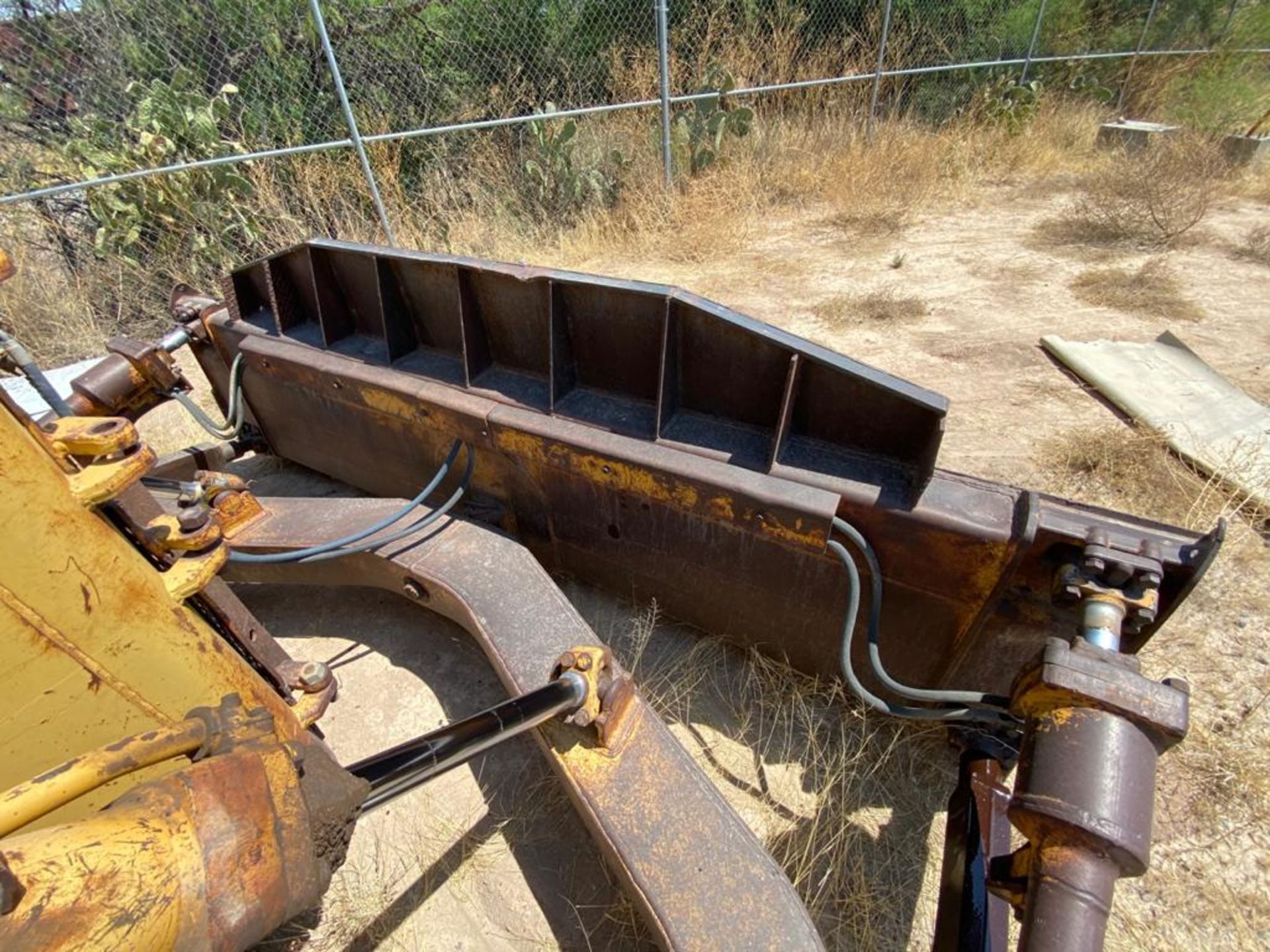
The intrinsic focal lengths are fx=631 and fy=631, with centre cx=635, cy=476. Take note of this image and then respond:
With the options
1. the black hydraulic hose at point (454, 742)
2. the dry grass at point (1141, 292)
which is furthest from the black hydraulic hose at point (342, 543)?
the dry grass at point (1141, 292)

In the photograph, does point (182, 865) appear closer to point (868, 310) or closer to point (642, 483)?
point (642, 483)

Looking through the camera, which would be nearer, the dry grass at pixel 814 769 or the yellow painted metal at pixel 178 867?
the yellow painted metal at pixel 178 867

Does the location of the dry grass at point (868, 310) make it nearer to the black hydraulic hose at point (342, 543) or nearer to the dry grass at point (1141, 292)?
the dry grass at point (1141, 292)

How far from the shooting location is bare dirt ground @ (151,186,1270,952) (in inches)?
65.7

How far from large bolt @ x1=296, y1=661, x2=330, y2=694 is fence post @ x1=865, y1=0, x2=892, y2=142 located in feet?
27.4

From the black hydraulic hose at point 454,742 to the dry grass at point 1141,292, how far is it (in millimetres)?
5167

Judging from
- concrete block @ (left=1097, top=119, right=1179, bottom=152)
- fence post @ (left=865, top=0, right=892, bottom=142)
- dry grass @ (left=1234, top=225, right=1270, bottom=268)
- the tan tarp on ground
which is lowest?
the tan tarp on ground

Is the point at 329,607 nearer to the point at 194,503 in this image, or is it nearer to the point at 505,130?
the point at 194,503

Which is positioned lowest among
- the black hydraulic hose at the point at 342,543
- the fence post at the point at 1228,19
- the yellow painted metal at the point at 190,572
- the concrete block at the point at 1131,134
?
the black hydraulic hose at the point at 342,543

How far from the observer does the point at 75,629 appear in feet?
3.01

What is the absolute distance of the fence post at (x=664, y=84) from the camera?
542 centimetres

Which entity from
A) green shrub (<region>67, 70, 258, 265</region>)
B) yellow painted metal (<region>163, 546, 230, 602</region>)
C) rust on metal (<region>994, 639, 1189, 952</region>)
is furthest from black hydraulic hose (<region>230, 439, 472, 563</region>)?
green shrub (<region>67, 70, 258, 265</region>)

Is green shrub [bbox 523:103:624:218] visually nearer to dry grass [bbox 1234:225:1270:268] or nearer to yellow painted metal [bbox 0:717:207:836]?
dry grass [bbox 1234:225:1270:268]

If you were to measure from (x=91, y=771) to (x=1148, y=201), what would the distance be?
7.90 metres
